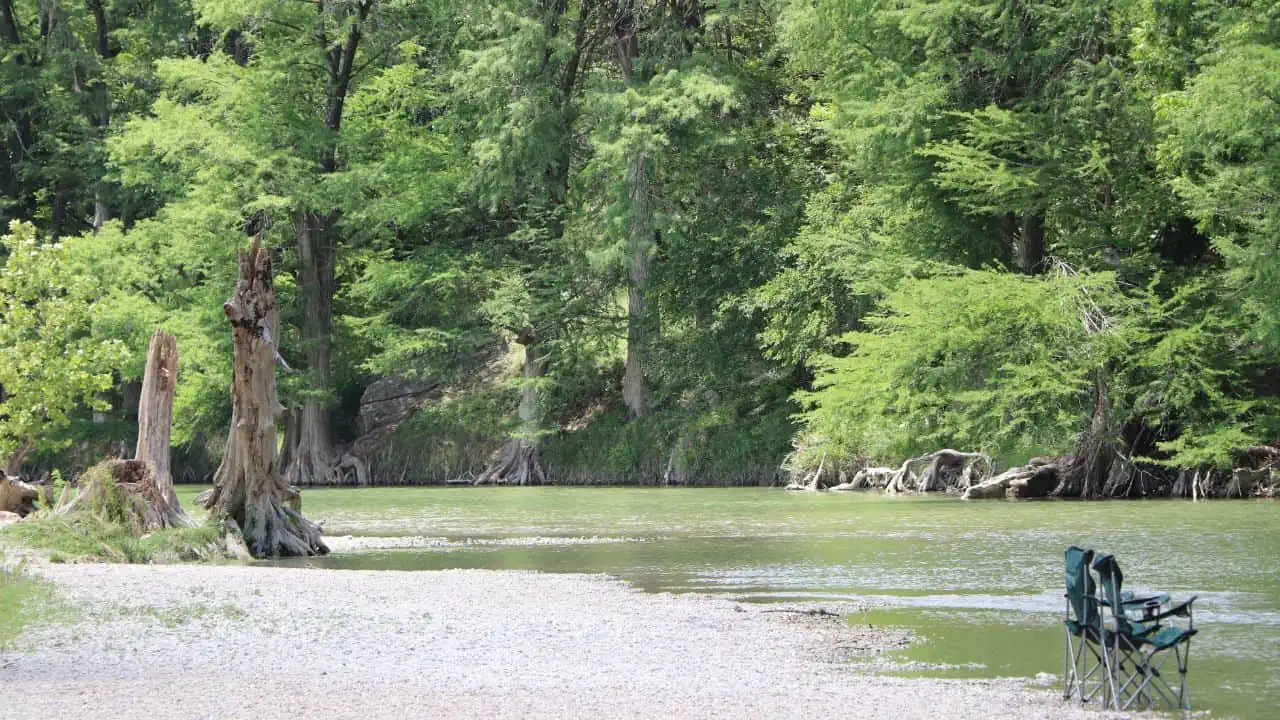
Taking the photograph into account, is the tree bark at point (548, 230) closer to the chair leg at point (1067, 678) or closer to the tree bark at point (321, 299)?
the tree bark at point (321, 299)

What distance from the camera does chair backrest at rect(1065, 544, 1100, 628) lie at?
27.7 ft

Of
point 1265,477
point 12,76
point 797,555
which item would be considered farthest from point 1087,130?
point 12,76

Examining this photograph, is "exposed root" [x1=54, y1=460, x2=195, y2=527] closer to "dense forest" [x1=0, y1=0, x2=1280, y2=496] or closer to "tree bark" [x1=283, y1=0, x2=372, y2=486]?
"dense forest" [x1=0, y1=0, x2=1280, y2=496]

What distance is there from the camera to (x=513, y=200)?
4238cm

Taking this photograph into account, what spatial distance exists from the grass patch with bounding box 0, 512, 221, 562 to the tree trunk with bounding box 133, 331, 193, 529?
23.0 inches

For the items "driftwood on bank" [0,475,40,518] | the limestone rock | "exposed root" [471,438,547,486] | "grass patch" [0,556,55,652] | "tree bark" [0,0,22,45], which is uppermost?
"tree bark" [0,0,22,45]

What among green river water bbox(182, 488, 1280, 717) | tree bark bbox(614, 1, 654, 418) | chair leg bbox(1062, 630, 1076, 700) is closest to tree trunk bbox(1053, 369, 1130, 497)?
green river water bbox(182, 488, 1280, 717)

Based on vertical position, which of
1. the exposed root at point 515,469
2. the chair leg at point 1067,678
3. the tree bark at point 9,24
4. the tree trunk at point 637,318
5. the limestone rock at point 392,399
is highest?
the tree bark at point 9,24

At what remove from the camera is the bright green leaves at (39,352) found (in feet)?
94.5

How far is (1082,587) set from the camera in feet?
28.0

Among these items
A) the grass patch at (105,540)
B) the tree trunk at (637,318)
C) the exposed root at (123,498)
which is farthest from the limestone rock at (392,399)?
the grass patch at (105,540)

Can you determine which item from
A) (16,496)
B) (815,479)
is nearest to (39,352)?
(16,496)

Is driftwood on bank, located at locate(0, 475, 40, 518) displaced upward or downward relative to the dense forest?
downward

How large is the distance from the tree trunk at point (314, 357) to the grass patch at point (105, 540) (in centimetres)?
2310
